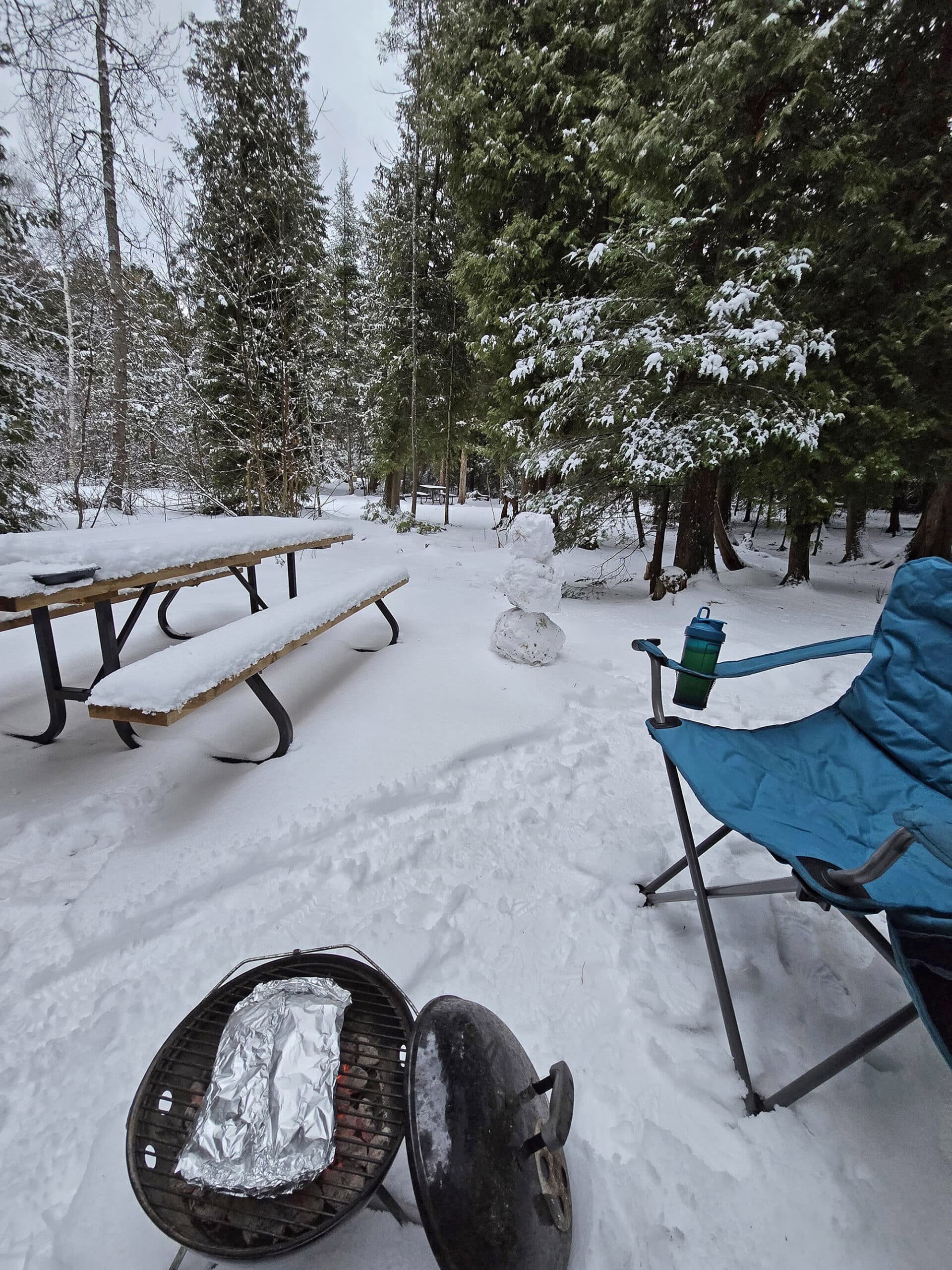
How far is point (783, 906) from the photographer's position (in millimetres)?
1680

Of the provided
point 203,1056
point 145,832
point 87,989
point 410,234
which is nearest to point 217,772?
point 145,832

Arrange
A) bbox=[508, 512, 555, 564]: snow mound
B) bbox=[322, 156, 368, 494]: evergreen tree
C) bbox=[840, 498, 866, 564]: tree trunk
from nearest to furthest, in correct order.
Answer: bbox=[508, 512, 555, 564]: snow mound, bbox=[322, 156, 368, 494]: evergreen tree, bbox=[840, 498, 866, 564]: tree trunk

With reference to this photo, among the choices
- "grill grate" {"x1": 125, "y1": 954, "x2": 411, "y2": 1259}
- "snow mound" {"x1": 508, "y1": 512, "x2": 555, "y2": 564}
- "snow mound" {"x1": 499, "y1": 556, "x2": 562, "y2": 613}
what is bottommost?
"grill grate" {"x1": 125, "y1": 954, "x2": 411, "y2": 1259}

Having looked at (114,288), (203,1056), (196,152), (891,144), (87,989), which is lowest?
(87,989)

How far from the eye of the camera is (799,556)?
7492 mm

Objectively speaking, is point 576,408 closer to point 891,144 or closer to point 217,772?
point 891,144

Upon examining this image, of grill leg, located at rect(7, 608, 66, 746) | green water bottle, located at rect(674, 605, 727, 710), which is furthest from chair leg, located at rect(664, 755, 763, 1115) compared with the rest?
grill leg, located at rect(7, 608, 66, 746)

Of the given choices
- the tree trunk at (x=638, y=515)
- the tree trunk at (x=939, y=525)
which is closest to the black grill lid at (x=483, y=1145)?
the tree trunk at (x=638, y=515)

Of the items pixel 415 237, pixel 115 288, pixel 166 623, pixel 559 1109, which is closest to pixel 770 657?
pixel 559 1109

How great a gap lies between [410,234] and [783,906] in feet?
39.3

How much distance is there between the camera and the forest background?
4.18 m

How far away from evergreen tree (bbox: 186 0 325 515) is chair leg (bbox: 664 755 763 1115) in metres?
6.52

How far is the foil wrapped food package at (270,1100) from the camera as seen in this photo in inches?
33.3

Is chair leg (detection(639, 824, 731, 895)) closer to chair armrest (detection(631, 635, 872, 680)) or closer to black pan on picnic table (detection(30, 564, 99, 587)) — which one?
chair armrest (detection(631, 635, 872, 680))
